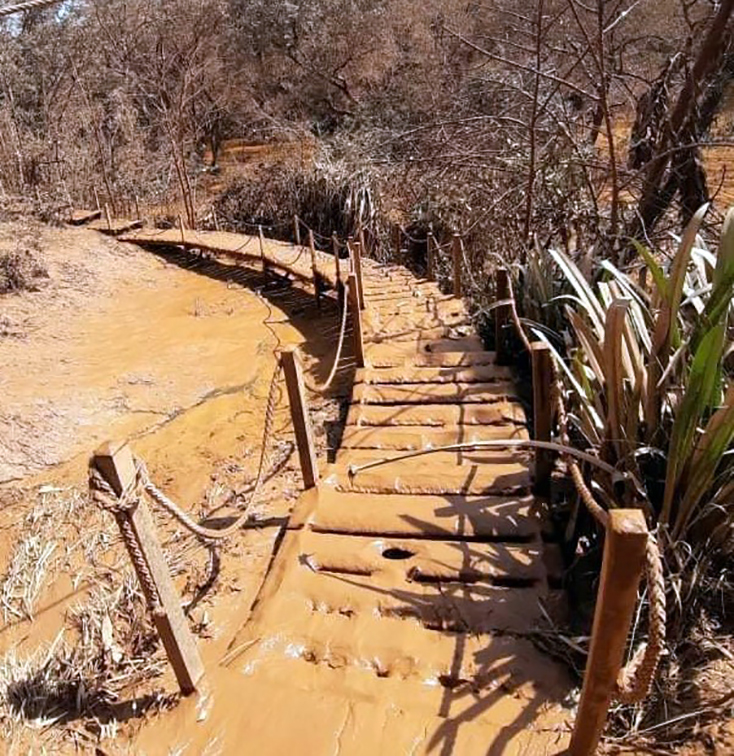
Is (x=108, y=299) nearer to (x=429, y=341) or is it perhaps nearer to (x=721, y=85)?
(x=429, y=341)

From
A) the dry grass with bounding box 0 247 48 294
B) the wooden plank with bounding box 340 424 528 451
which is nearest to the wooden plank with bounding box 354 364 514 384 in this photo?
the wooden plank with bounding box 340 424 528 451

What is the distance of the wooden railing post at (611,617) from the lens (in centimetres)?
116

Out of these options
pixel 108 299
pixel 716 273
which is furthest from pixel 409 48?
pixel 716 273

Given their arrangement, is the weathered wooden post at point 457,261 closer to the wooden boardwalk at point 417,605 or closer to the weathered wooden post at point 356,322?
the weathered wooden post at point 356,322

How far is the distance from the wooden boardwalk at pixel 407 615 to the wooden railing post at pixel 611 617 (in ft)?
0.76

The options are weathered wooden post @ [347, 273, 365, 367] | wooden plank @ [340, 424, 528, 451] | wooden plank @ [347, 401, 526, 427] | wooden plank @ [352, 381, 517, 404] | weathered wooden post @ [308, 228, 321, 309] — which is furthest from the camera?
weathered wooden post @ [308, 228, 321, 309]

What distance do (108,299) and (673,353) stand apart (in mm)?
7501

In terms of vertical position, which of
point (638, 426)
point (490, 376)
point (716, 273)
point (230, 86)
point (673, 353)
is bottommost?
point (490, 376)

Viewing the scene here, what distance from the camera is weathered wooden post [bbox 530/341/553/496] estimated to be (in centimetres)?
245

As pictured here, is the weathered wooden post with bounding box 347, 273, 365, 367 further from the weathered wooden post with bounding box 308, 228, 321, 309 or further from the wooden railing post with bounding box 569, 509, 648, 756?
the wooden railing post with bounding box 569, 509, 648, 756

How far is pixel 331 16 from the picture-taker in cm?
1394

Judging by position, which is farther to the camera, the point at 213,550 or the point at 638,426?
the point at 213,550

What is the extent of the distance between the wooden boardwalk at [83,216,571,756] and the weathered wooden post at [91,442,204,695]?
13 cm

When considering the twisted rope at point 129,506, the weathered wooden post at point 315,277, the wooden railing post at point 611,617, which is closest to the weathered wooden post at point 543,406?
the wooden railing post at point 611,617
